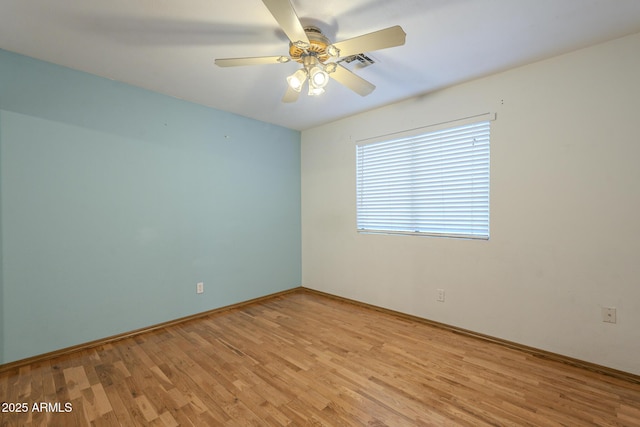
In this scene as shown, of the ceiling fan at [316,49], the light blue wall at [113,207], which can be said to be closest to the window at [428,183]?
the ceiling fan at [316,49]

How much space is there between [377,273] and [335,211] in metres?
1.02

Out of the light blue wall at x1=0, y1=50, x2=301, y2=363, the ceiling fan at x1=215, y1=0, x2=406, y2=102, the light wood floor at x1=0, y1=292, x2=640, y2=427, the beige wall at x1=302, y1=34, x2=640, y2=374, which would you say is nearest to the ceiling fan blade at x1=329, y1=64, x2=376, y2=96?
the ceiling fan at x1=215, y1=0, x2=406, y2=102

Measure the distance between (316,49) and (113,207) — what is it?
7.62 feet

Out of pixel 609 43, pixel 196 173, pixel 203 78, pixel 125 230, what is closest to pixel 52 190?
pixel 125 230

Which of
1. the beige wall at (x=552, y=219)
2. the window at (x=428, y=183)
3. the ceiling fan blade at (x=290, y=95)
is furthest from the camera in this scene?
the window at (x=428, y=183)

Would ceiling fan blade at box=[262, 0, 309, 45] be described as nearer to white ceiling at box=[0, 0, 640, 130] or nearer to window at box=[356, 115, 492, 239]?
white ceiling at box=[0, 0, 640, 130]

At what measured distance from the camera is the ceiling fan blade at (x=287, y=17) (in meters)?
1.29

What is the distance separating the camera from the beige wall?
203cm

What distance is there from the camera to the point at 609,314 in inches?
82.1

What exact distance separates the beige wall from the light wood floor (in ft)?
1.00

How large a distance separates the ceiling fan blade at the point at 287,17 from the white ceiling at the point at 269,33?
0.28m

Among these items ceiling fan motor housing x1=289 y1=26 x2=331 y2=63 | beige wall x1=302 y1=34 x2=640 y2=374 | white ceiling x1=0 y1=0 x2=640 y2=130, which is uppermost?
white ceiling x1=0 y1=0 x2=640 y2=130

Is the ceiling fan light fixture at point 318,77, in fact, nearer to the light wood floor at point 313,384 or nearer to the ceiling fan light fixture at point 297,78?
the ceiling fan light fixture at point 297,78

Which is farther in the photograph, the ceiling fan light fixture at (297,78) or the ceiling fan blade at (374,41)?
the ceiling fan light fixture at (297,78)
